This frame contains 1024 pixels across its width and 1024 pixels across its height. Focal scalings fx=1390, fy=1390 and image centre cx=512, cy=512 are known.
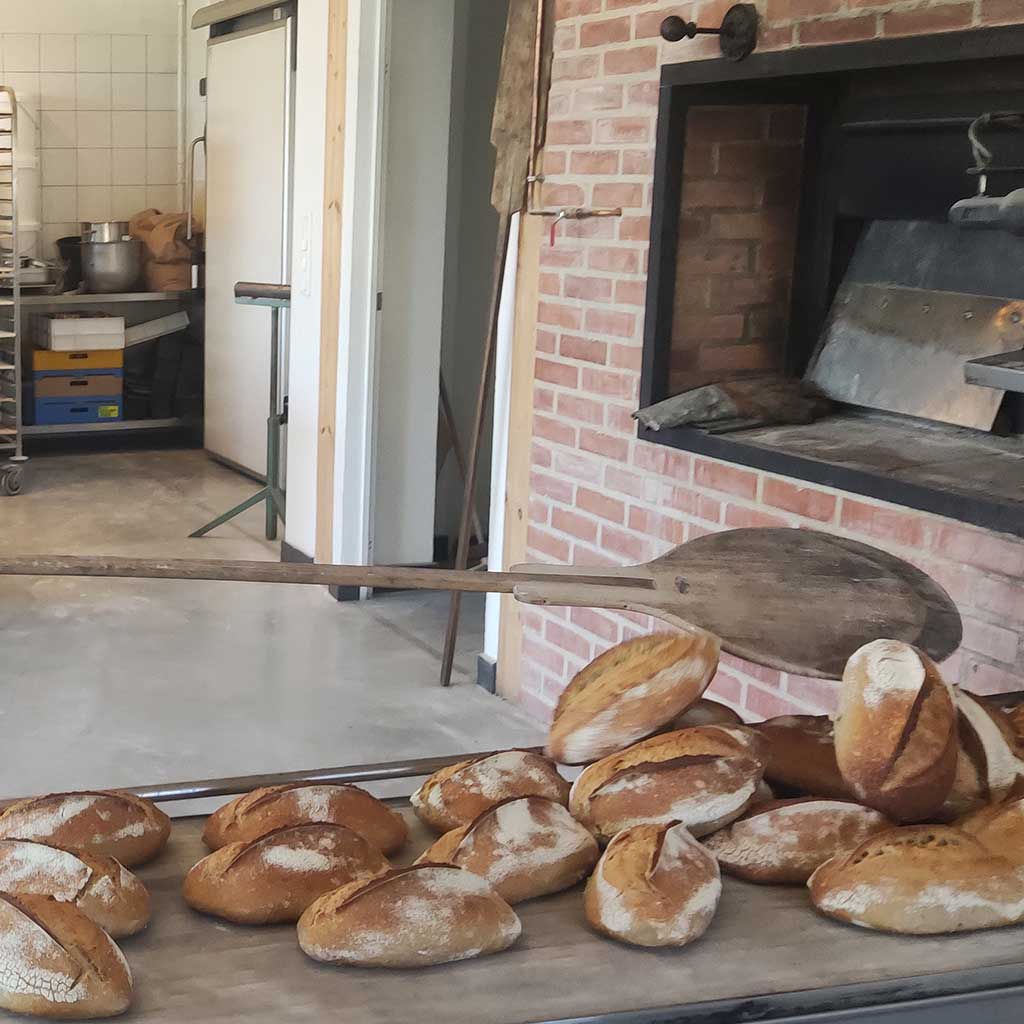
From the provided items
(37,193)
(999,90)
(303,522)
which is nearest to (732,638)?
(999,90)

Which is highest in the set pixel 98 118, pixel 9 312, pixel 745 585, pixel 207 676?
pixel 98 118

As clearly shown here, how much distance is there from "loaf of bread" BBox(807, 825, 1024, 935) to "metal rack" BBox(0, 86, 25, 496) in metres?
5.62

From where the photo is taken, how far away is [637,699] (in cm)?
113

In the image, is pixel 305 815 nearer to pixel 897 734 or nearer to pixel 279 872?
pixel 279 872

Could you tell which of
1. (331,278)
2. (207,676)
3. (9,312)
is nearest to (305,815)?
(207,676)

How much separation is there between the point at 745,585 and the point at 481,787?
0.29 m

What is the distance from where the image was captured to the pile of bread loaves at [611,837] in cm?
90

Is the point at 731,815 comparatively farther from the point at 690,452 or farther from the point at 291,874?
the point at 690,452

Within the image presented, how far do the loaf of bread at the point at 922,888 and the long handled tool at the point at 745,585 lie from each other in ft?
0.65

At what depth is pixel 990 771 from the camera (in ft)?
3.60

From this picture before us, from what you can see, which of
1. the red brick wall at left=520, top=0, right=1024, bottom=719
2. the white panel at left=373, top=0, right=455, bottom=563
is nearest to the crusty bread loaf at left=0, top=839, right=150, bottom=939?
the red brick wall at left=520, top=0, right=1024, bottom=719

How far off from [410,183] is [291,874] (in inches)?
150

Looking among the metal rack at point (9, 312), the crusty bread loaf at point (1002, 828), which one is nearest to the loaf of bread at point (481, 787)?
the crusty bread loaf at point (1002, 828)

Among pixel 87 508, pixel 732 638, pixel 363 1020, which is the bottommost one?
pixel 87 508
